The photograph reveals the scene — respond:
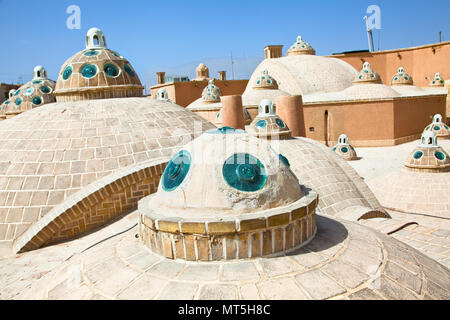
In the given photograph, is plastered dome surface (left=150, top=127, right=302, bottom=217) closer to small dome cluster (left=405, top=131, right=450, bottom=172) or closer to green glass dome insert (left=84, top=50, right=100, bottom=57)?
green glass dome insert (left=84, top=50, right=100, bottom=57)

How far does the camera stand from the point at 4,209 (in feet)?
19.9

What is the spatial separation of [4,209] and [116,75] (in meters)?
3.81

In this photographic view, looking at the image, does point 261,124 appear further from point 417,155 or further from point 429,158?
point 429,158

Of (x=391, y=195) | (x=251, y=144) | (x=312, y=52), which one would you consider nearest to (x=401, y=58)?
(x=312, y=52)

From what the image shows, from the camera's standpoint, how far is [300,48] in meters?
26.9

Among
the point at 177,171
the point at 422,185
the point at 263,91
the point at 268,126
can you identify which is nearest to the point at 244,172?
the point at 177,171

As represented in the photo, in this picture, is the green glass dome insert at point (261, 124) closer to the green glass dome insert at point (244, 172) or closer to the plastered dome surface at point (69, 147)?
the plastered dome surface at point (69, 147)

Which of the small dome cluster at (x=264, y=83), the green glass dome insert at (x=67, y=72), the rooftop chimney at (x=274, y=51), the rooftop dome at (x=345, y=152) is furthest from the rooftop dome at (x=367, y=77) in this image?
the green glass dome insert at (x=67, y=72)

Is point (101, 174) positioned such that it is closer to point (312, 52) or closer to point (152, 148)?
point (152, 148)

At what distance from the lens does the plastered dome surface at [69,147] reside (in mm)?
6121

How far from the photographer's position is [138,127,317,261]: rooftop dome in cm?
310

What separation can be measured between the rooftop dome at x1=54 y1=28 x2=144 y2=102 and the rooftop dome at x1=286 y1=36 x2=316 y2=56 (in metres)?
20.9

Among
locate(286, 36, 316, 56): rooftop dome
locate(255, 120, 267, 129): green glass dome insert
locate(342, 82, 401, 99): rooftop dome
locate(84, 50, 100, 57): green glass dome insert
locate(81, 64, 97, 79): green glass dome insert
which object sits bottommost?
locate(255, 120, 267, 129): green glass dome insert

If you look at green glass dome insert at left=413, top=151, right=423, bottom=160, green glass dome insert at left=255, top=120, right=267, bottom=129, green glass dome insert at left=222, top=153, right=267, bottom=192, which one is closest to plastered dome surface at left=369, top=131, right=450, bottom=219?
green glass dome insert at left=413, top=151, right=423, bottom=160
